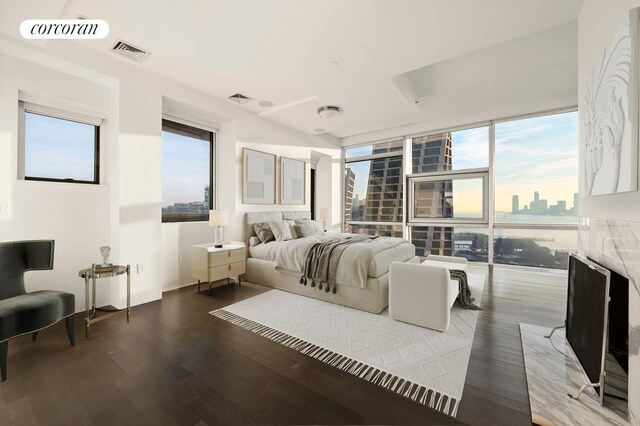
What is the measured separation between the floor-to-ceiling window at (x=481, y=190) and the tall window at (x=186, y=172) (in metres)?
4.10

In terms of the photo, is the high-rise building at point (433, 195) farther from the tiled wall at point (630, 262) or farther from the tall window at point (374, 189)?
the tiled wall at point (630, 262)

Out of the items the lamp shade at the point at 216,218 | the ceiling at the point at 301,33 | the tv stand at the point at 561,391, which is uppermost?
the ceiling at the point at 301,33

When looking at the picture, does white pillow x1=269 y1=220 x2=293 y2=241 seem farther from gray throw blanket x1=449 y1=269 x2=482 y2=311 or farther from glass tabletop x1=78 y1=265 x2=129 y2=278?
gray throw blanket x1=449 y1=269 x2=482 y2=311

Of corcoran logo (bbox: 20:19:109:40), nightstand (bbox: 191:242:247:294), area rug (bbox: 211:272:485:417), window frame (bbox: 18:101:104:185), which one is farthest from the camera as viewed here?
nightstand (bbox: 191:242:247:294)

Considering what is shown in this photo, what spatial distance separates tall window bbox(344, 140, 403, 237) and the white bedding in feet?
8.40

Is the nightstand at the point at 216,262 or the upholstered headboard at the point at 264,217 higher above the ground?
the upholstered headboard at the point at 264,217

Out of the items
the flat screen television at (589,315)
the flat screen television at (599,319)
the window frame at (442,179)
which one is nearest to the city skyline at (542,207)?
the window frame at (442,179)

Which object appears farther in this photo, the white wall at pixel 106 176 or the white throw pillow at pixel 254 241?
the white throw pillow at pixel 254 241

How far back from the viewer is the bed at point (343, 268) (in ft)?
10.1

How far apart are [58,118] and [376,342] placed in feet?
14.2

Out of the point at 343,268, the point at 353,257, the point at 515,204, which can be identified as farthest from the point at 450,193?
the point at 343,268

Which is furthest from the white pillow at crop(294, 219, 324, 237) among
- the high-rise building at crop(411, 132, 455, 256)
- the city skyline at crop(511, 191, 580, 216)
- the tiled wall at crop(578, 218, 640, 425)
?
the city skyline at crop(511, 191, 580, 216)

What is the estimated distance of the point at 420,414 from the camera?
1545 mm

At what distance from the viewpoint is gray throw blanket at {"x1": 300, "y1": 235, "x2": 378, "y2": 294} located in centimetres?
333
